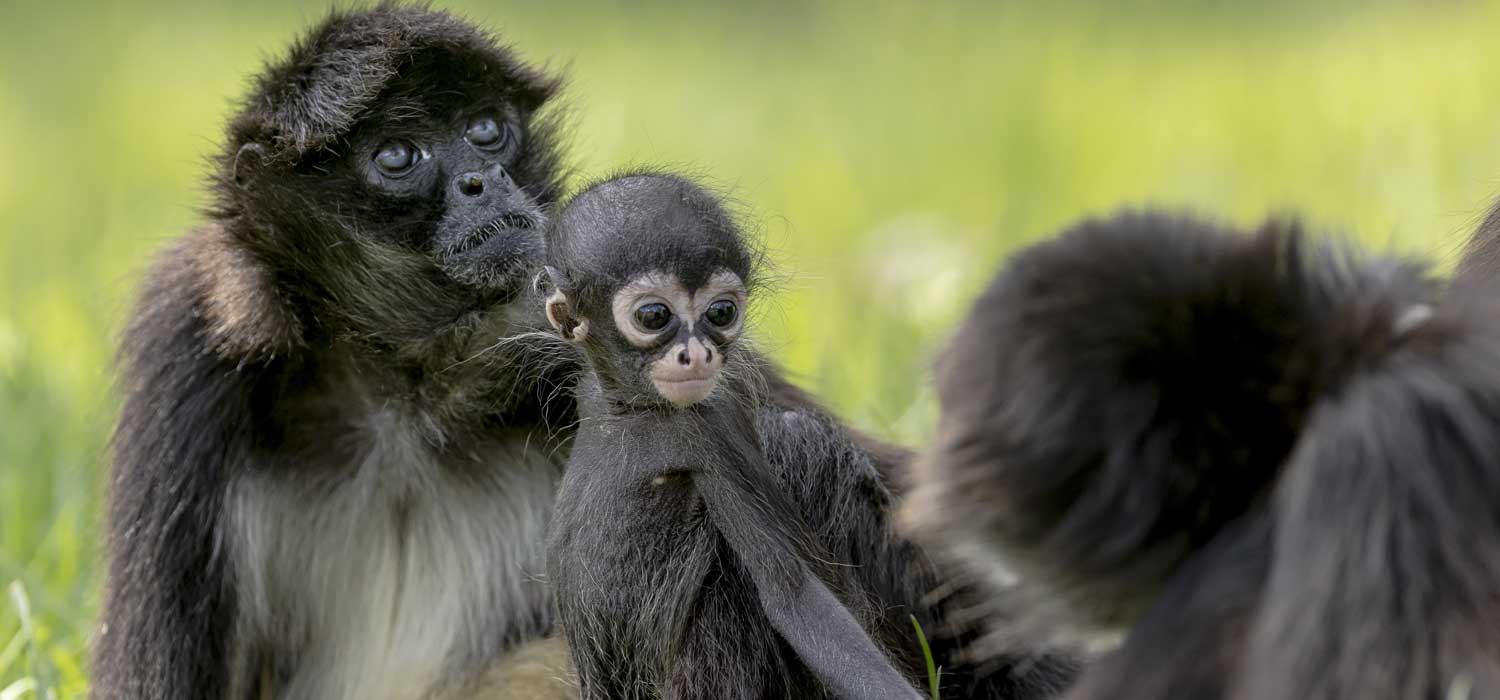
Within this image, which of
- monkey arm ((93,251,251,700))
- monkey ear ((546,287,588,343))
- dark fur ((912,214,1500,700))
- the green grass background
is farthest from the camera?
the green grass background

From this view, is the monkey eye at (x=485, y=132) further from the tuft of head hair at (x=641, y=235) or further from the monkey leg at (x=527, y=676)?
the monkey leg at (x=527, y=676)

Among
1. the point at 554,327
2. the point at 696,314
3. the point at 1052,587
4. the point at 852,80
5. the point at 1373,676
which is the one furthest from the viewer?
the point at 852,80

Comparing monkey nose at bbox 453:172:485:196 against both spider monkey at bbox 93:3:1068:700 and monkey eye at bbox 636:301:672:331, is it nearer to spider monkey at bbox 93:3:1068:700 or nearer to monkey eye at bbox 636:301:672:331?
spider monkey at bbox 93:3:1068:700

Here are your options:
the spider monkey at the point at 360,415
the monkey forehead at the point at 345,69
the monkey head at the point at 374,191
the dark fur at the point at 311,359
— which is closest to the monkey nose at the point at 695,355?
the spider monkey at the point at 360,415

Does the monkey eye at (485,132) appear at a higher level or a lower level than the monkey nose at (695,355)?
higher

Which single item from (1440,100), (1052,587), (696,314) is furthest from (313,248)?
(1440,100)

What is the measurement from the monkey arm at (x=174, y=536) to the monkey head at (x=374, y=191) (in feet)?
1.11

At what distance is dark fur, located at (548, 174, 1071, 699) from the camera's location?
4.80 m

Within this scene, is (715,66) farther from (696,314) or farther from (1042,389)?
(1042,389)

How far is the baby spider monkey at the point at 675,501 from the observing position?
4.77m

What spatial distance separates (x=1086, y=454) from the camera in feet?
11.6

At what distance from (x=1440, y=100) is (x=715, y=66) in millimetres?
8052

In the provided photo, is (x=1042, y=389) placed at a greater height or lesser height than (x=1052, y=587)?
greater

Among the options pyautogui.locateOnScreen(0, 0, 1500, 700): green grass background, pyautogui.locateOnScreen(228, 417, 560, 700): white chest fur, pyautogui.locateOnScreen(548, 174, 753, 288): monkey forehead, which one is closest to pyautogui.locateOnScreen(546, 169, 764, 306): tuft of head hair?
pyautogui.locateOnScreen(548, 174, 753, 288): monkey forehead
